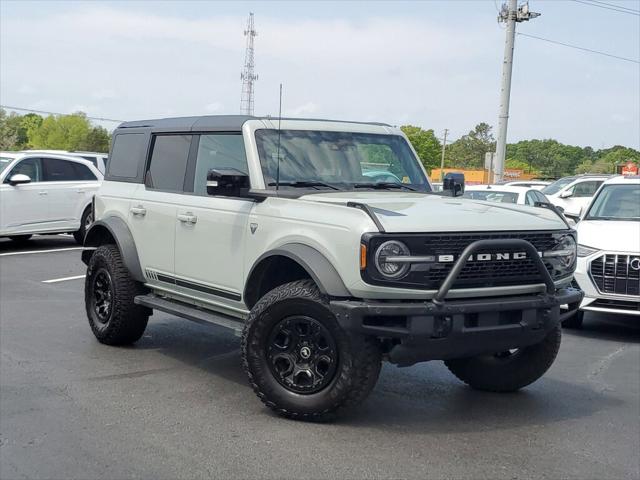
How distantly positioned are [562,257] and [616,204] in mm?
4868

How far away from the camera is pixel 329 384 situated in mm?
5055

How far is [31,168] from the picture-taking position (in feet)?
50.2

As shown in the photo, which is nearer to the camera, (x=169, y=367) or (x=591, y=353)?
(x=169, y=367)

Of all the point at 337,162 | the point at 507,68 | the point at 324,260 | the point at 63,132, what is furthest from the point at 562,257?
the point at 63,132

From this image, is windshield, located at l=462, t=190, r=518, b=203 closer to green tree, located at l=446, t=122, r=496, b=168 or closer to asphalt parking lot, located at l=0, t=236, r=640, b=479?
asphalt parking lot, located at l=0, t=236, r=640, b=479

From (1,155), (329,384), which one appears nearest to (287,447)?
(329,384)

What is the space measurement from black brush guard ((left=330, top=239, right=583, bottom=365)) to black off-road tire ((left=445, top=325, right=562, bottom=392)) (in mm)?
721

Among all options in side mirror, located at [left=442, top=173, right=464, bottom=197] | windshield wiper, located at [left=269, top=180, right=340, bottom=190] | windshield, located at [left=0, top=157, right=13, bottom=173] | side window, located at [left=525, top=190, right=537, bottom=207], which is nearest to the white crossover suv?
side mirror, located at [left=442, top=173, right=464, bottom=197]

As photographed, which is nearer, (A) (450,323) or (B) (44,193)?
(A) (450,323)

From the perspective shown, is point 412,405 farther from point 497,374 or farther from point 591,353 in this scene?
point 591,353

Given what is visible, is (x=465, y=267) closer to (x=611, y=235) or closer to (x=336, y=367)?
(x=336, y=367)

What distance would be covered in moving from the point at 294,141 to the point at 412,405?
7.12ft

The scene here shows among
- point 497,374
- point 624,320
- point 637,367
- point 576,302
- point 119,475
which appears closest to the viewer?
point 119,475

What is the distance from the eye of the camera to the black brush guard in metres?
4.74
